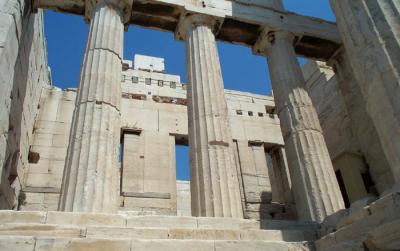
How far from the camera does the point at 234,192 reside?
9.04 meters

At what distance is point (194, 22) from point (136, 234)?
8337 mm

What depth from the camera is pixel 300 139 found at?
11.0m

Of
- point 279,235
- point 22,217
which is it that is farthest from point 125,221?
point 279,235

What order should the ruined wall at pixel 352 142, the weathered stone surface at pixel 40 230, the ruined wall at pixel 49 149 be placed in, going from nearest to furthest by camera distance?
the weathered stone surface at pixel 40 230
the ruined wall at pixel 352 142
the ruined wall at pixel 49 149

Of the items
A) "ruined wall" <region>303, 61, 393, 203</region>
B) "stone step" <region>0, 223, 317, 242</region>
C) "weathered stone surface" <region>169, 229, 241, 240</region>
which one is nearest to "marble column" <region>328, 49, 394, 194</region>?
"ruined wall" <region>303, 61, 393, 203</region>

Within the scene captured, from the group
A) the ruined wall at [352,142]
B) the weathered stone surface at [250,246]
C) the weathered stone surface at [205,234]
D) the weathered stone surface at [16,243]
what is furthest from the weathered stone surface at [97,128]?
the ruined wall at [352,142]

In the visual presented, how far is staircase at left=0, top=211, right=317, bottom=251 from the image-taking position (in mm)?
6172

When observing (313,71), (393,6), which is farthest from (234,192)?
(313,71)

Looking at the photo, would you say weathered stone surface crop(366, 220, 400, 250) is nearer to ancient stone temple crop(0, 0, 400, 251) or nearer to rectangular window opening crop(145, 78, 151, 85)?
ancient stone temple crop(0, 0, 400, 251)

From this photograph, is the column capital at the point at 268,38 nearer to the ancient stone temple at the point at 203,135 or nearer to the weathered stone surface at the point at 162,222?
the ancient stone temple at the point at 203,135

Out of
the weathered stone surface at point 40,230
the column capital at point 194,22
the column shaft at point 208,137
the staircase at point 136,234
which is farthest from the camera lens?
the column capital at point 194,22

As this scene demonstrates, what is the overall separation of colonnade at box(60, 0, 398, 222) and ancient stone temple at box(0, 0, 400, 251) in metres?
0.04

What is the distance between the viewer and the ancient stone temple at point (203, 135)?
6840 mm

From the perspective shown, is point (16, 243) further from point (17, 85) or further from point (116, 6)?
point (116, 6)
